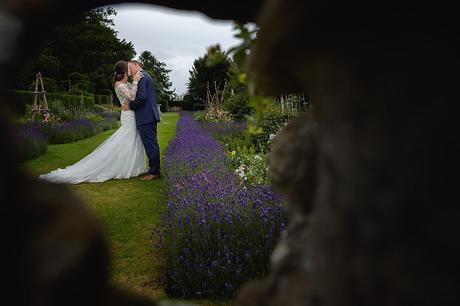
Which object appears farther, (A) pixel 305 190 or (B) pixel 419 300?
(A) pixel 305 190

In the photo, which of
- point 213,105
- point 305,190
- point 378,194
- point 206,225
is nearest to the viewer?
point 378,194

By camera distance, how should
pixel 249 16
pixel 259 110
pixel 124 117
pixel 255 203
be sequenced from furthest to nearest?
pixel 124 117, pixel 255 203, pixel 259 110, pixel 249 16

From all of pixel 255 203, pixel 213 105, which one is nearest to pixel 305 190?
pixel 255 203

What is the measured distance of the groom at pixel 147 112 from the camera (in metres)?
7.93

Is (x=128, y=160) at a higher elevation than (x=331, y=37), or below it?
below

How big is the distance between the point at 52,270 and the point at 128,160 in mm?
7712

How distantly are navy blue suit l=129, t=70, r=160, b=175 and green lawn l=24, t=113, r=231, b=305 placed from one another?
516mm

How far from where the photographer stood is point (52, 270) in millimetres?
812

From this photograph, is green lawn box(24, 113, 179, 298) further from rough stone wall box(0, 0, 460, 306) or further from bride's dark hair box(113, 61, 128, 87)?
bride's dark hair box(113, 61, 128, 87)

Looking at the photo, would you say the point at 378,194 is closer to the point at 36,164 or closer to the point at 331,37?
the point at 331,37

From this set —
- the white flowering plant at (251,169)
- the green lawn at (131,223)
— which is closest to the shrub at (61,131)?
the green lawn at (131,223)

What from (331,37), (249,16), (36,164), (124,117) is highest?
(249,16)

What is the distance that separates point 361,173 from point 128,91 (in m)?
7.49

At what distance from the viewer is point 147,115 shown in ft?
26.4
